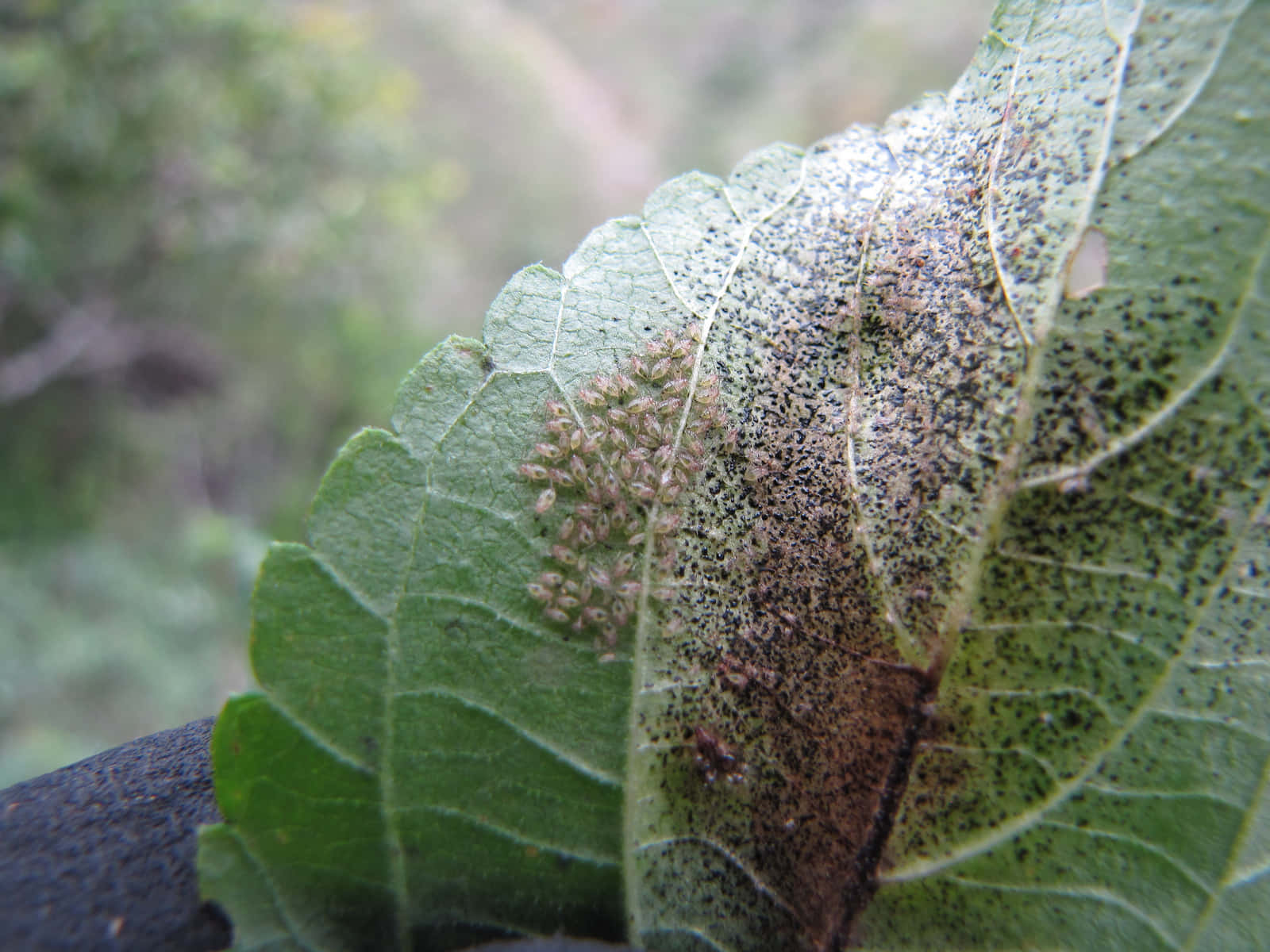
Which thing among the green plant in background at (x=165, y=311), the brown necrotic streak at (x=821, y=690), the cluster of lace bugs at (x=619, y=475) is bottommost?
the brown necrotic streak at (x=821, y=690)

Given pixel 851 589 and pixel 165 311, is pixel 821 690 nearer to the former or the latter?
pixel 851 589

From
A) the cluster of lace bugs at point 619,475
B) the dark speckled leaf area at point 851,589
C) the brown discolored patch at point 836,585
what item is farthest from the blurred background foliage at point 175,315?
the brown discolored patch at point 836,585

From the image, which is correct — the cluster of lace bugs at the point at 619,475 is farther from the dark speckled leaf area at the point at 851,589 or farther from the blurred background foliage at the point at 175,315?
the blurred background foliage at the point at 175,315

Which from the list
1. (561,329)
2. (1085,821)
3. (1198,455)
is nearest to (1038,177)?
(1198,455)

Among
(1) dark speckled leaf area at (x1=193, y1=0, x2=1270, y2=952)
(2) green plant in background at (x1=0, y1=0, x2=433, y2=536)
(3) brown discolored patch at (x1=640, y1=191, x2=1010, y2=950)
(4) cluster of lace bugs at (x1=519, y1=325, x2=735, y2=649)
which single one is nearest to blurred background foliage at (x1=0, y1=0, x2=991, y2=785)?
(2) green plant in background at (x1=0, y1=0, x2=433, y2=536)

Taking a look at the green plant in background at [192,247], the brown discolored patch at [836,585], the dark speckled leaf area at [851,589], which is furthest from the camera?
the green plant in background at [192,247]

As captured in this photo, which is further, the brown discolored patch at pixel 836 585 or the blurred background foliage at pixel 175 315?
the blurred background foliage at pixel 175 315

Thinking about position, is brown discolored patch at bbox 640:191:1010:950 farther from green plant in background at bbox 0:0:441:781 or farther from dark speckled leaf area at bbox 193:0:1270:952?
green plant in background at bbox 0:0:441:781
